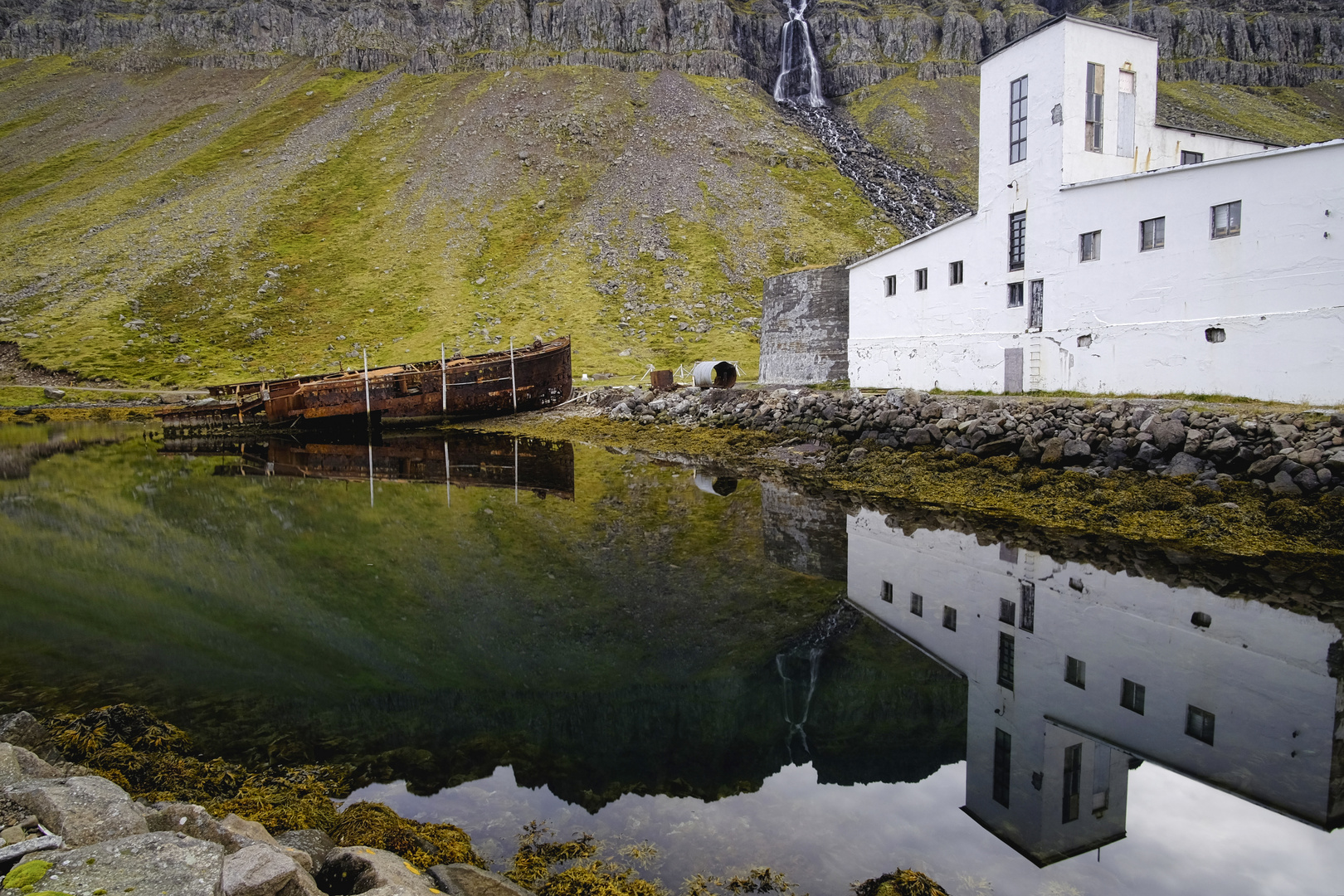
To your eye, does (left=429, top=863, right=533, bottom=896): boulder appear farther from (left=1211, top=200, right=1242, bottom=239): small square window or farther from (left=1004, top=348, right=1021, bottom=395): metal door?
(left=1004, top=348, right=1021, bottom=395): metal door

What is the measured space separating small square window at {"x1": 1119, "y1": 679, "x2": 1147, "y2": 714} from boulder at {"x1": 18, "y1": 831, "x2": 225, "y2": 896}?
334 inches

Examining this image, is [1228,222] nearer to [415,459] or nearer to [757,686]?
[757,686]

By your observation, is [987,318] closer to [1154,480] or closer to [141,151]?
[1154,480]

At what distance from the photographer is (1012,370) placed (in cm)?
2381

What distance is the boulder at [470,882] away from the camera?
487 centimetres

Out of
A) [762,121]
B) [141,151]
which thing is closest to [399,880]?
[762,121]

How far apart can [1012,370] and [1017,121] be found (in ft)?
24.7

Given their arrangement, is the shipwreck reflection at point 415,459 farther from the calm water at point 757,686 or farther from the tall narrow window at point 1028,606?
the tall narrow window at point 1028,606

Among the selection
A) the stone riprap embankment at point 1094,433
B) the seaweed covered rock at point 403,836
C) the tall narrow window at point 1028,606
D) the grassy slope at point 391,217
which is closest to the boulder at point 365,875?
the seaweed covered rock at point 403,836

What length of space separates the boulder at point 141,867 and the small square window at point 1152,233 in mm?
22522

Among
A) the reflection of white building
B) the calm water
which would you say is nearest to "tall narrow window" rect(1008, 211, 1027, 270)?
the calm water

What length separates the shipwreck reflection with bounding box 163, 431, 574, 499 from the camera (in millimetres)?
24922

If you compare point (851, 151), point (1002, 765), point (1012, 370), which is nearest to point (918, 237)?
point (1012, 370)

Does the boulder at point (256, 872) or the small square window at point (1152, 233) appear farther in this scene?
the small square window at point (1152, 233)
